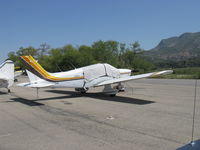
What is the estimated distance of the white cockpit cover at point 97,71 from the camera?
542 inches

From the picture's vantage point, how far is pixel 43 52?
93.9m

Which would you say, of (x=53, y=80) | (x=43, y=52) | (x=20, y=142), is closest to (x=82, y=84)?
(x=53, y=80)

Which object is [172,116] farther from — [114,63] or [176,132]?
[114,63]

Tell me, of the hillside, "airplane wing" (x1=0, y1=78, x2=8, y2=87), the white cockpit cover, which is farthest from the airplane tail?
the hillside

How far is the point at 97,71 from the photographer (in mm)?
14125

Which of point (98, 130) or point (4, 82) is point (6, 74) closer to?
point (4, 82)

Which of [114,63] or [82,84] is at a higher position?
[114,63]

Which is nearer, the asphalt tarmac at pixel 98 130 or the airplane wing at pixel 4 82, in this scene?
the asphalt tarmac at pixel 98 130

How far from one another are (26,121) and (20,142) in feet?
7.53

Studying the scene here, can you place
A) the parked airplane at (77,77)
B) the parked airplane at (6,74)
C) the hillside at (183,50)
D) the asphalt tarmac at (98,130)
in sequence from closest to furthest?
1. the asphalt tarmac at (98,130)
2. the hillside at (183,50)
3. the parked airplane at (77,77)
4. the parked airplane at (6,74)

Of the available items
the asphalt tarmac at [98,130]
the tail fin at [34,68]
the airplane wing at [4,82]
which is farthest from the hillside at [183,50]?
the airplane wing at [4,82]

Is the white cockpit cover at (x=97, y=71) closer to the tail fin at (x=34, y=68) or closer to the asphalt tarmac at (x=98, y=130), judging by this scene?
the tail fin at (x=34, y=68)

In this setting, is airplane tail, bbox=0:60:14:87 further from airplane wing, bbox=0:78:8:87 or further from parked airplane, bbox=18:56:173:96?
parked airplane, bbox=18:56:173:96

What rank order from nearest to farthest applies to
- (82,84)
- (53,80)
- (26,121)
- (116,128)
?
1. (116,128)
2. (26,121)
3. (53,80)
4. (82,84)
